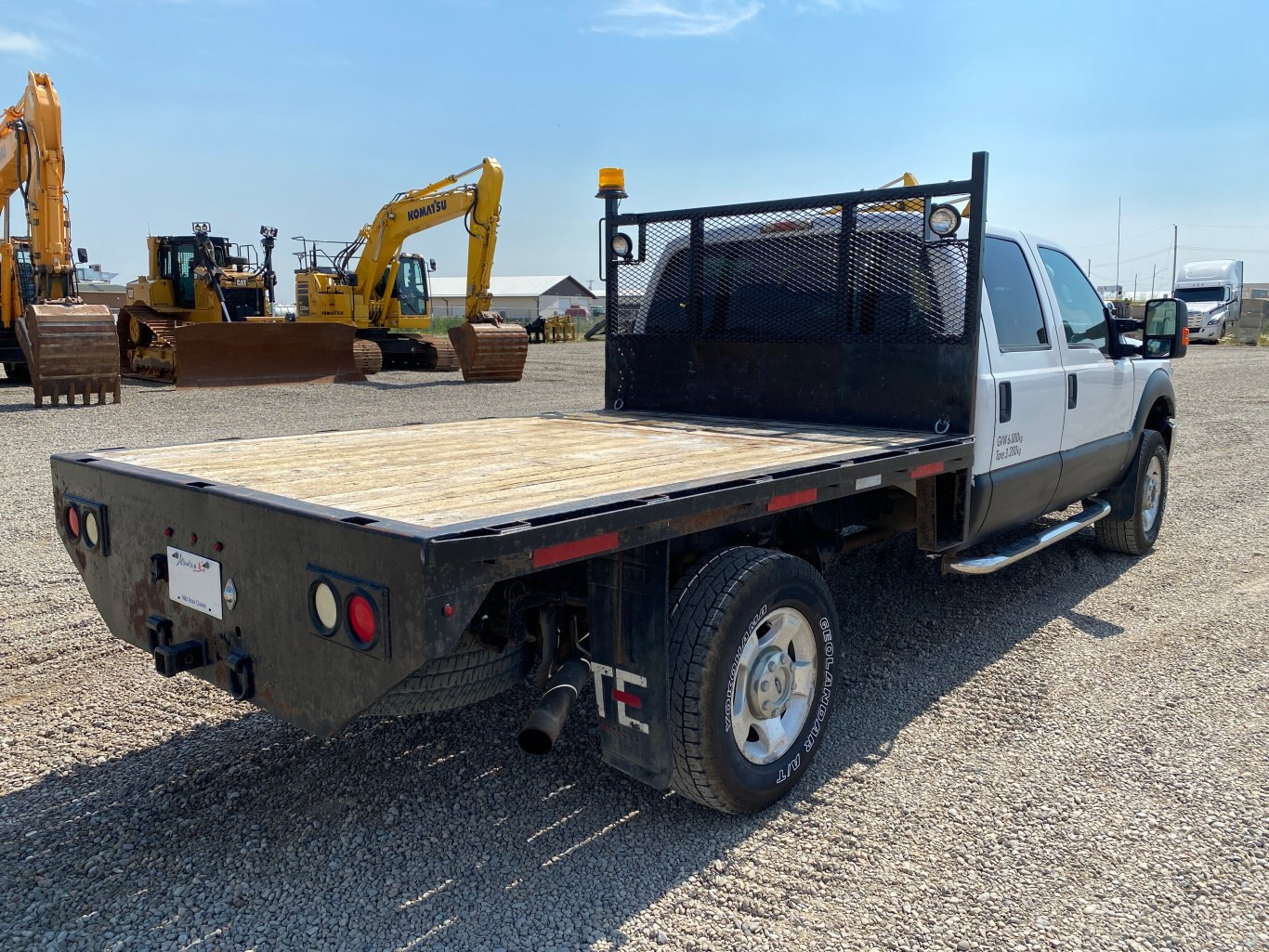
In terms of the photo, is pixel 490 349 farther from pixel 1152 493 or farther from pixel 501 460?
pixel 501 460

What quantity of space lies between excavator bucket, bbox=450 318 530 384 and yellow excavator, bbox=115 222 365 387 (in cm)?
214

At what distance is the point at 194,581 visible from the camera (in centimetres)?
298

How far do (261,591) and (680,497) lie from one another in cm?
120

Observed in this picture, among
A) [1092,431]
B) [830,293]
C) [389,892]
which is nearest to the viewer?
[389,892]

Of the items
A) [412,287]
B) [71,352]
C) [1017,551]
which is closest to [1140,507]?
[1017,551]

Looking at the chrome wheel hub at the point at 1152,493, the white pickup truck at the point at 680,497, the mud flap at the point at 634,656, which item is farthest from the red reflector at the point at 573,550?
the chrome wheel hub at the point at 1152,493

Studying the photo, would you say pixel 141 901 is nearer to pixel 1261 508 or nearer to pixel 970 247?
pixel 970 247

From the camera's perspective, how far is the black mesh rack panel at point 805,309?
14.9 ft

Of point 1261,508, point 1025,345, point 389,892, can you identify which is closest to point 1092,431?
point 1025,345

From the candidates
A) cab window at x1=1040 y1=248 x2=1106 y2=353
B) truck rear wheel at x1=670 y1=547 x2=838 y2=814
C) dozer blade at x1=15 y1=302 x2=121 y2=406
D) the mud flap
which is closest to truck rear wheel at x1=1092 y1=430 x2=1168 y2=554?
cab window at x1=1040 y1=248 x2=1106 y2=353

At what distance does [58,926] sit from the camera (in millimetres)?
2641

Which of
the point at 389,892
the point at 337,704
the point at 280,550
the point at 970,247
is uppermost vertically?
the point at 970,247

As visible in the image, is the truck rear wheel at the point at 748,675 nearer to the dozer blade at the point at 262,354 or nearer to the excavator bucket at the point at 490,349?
the dozer blade at the point at 262,354

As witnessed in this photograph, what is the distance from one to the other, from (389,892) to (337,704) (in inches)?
25.0
